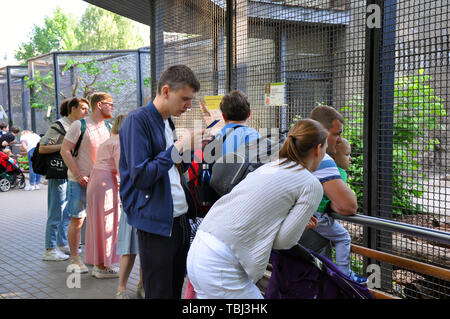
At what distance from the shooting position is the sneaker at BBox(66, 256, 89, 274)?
5.66 meters

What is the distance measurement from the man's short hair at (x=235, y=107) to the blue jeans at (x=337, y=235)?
3.38 feet

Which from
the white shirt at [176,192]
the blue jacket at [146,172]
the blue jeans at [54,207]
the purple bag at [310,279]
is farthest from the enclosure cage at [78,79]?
the purple bag at [310,279]

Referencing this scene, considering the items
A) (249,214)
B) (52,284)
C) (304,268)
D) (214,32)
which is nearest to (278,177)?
(249,214)

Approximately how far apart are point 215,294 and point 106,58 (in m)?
13.5

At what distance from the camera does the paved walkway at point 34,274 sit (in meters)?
4.96

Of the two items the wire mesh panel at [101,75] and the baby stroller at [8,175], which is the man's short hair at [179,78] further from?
the baby stroller at [8,175]

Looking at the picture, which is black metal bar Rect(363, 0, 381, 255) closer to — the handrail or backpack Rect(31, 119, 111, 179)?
the handrail

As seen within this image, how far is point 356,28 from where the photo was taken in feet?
13.4

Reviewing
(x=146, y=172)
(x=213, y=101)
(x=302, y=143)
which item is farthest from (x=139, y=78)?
(x=302, y=143)

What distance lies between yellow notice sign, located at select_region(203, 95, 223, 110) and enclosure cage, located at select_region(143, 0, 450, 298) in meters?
0.77

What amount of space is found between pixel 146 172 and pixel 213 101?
3.55m

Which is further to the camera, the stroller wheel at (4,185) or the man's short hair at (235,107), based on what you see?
the stroller wheel at (4,185)

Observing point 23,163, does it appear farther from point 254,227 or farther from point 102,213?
point 254,227

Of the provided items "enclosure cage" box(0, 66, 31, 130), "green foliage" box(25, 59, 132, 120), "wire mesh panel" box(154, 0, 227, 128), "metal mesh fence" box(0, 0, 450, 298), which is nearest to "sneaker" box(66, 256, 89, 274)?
"wire mesh panel" box(154, 0, 227, 128)
